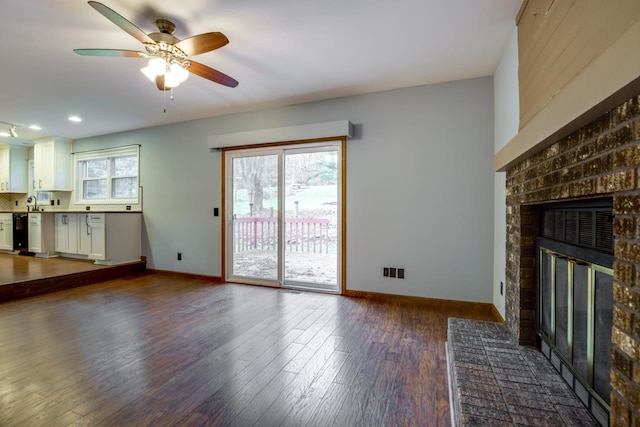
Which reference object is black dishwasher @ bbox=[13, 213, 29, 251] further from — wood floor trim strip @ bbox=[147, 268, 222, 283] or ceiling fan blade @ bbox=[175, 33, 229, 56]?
ceiling fan blade @ bbox=[175, 33, 229, 56]

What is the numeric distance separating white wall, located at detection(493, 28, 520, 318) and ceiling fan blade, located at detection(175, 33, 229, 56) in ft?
7.24

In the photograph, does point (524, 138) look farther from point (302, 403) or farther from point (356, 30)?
point (302, 403)

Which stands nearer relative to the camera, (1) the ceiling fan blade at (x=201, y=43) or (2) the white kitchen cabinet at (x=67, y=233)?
(1) the ceiling fan blade at (x=201, y=43)

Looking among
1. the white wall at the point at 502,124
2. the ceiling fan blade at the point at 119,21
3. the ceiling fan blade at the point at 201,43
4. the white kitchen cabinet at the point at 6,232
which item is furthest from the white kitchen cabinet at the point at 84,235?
the white wall at the point at 502,124

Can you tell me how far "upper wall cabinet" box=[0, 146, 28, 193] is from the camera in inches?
254

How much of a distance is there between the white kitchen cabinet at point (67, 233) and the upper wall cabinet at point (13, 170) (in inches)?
85.0

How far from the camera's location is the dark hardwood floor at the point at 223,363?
1552mm

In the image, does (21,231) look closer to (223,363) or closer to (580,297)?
(223,363)

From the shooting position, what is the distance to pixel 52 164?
581 cm

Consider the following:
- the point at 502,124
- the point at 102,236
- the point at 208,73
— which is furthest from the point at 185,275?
the point at 502,124

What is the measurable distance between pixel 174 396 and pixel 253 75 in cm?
292

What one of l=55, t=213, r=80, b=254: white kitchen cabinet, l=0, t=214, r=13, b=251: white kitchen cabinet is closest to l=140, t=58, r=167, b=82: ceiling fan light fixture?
l=55, t=213, r=80, b=254: white kitchen cabinet

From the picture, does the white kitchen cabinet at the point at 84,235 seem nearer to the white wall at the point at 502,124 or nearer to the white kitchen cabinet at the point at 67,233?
the white kitchen cabinet at the point at 67,233

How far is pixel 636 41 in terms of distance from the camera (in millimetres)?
754
